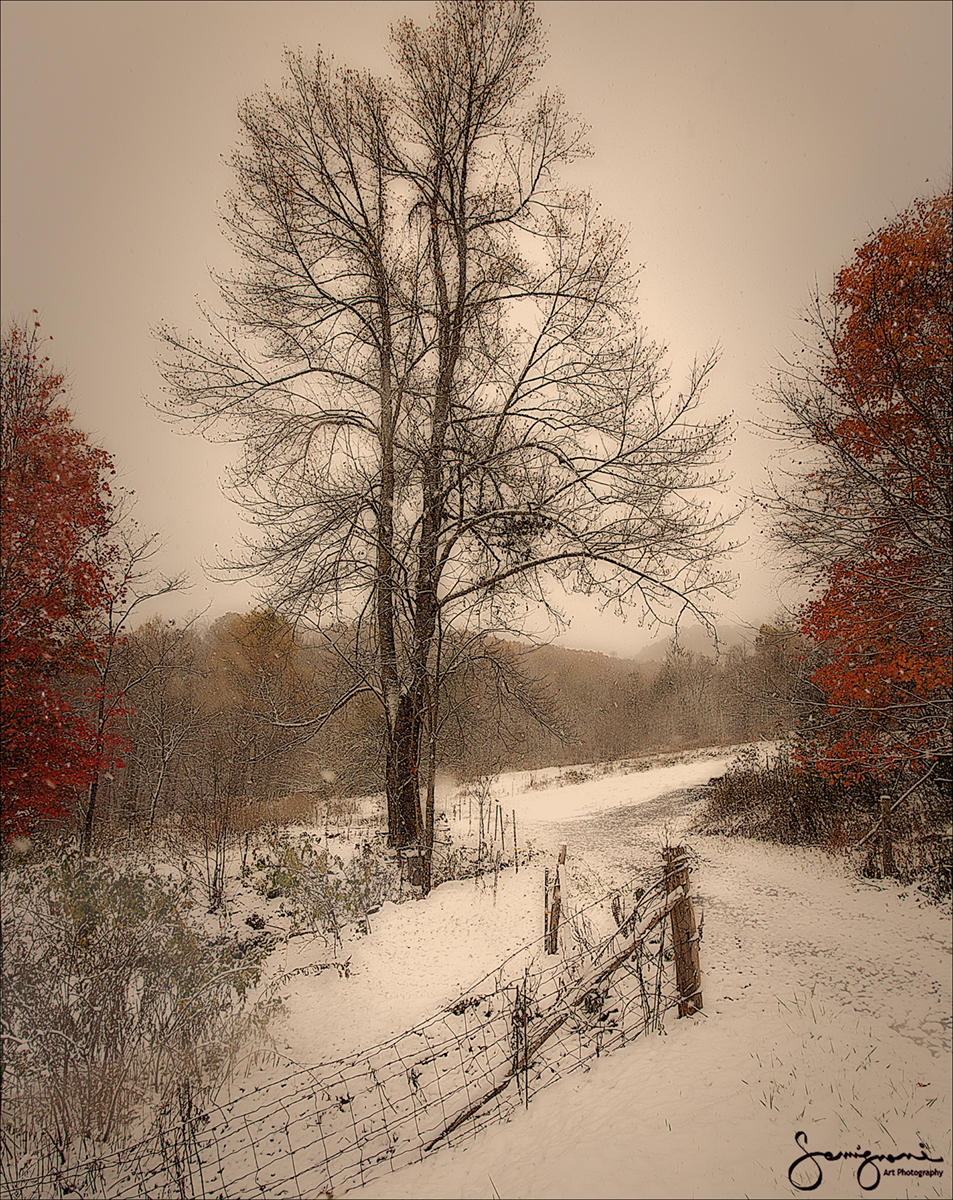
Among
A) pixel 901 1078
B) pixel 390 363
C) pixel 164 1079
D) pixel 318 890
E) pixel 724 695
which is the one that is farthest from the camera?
pixel 724 695

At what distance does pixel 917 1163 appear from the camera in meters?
2.42

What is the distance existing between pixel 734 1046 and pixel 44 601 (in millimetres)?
5627

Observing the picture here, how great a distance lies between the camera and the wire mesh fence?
3199mm

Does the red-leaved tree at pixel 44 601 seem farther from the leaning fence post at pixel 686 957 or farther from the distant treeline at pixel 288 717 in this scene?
the leaning fence post at pixel 686 957

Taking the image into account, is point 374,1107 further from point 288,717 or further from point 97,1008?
point 288,717

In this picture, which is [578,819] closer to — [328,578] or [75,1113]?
[328,578]

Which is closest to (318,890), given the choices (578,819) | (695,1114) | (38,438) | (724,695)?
(695,1114)

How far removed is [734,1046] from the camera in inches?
141

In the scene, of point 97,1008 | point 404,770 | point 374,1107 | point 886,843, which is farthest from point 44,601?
point 886,843

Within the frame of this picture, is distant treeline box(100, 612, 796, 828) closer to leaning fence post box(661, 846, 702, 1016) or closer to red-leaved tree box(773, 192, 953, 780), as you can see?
red-leaved tree box(773, 192, 953, 780)

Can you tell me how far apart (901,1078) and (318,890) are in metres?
6.32

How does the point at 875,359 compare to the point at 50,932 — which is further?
the point at 875,359
